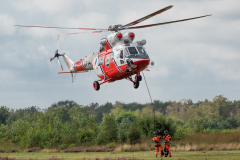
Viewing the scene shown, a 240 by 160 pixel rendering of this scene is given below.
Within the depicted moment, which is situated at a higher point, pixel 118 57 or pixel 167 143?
pixel 118 57

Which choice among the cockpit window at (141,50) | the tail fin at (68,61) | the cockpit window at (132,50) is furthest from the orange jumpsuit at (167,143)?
the tail fin at (68,61)

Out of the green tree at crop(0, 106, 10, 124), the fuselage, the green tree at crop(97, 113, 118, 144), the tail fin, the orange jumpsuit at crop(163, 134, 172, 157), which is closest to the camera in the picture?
the orange jumpsuit at crop(163, 134, 172, 157)

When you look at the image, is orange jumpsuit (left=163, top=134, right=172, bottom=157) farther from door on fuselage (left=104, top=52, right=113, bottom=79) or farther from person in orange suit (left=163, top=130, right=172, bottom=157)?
door on fuselage (left=104, top=52, right=113, bottom=79)

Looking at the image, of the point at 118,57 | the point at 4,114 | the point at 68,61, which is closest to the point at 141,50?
the point at 118,57

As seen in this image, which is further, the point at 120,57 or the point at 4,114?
the point at 4,114

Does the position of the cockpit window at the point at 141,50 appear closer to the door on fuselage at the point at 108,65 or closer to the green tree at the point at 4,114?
the door on fuselage at the point at 108,65

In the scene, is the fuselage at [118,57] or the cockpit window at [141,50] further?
the cockpit window at [141,50]

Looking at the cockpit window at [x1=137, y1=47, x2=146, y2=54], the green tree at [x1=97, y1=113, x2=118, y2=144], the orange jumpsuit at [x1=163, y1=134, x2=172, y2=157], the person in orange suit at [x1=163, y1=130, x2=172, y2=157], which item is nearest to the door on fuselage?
the cockpit window at [x1=137, y1=47, x2=146, y2=54]

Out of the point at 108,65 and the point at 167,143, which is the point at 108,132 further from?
the point at 167,143

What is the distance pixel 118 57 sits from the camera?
88.5 ft

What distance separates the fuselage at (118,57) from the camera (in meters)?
26.0

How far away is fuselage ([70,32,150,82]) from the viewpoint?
26.0 meters

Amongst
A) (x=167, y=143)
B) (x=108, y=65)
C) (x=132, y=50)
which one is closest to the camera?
(x=167, y=143)

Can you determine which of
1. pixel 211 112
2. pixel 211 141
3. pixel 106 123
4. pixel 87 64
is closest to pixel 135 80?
pixel 87 64
